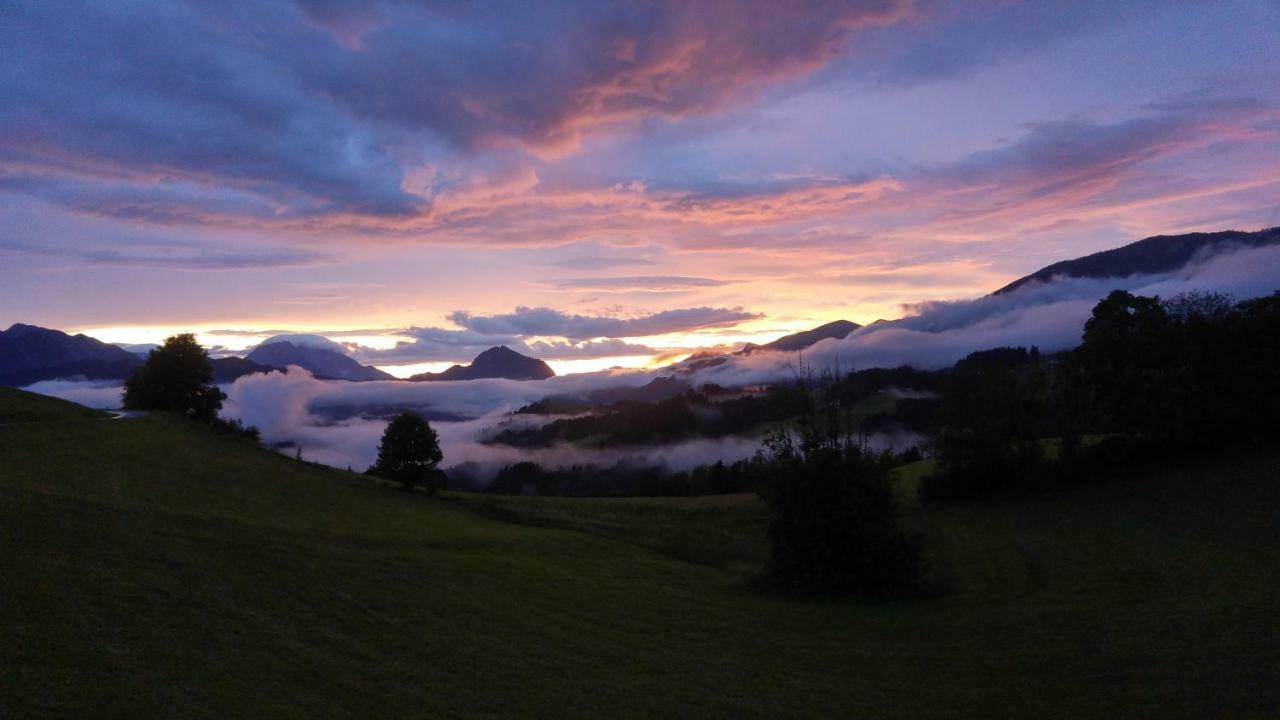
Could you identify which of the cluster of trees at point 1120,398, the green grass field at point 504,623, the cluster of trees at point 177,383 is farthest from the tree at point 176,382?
the cluster of trees at point 1120,398

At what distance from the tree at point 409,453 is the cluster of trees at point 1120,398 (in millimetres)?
45646

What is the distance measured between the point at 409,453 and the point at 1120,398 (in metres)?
59.6

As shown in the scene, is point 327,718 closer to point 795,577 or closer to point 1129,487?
point 795,577

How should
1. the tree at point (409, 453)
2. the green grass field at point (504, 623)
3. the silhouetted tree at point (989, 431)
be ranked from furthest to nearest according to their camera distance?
the tree at point (409, 453), the silhouetted tree at point (989, 431), the green grass field at point (504, 623)

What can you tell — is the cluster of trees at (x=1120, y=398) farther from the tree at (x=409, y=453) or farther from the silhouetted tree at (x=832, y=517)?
the tree at (x=409, y=453)

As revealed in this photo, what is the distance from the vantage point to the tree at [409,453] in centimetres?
6172

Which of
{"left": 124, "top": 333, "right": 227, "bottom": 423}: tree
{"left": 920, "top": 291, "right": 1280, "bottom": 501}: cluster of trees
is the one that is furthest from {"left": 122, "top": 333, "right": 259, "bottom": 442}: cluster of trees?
{"left": 920, "top": 291, "right": 1280, "bottom": 501}: cluster of trees

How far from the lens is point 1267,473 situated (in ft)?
146

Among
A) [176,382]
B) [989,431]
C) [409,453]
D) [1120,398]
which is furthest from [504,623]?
[176,382]

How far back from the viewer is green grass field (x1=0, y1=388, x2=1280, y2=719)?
1139 cm

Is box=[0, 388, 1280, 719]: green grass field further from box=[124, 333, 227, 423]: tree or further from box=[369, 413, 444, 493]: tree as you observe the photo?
box=[124, 333, 227, 423]: tree

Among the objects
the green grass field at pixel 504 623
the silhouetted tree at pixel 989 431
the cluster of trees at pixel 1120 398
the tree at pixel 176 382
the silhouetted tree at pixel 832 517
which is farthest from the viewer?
the tree at pixel 176 382

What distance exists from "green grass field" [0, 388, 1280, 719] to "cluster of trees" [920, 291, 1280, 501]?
22.7 metres

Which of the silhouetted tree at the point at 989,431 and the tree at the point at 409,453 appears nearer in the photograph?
the silhouetted tree at the point at 989,431
